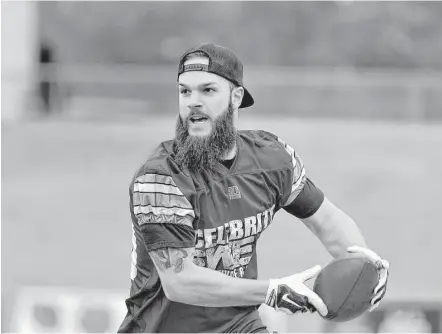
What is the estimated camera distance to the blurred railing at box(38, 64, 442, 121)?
9914 millimetres

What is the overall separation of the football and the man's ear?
2.50 feet

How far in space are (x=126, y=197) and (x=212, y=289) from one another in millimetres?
6303

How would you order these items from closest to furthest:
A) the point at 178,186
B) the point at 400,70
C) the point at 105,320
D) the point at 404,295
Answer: the point at 178,186, the point at 105,320, the point at 404,295, the point at 400,70

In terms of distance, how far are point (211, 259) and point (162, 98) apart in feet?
22.0

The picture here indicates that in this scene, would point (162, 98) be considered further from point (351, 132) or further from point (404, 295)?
point (404, 295)

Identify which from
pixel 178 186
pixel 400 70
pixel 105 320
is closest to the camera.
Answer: pixel 178 186

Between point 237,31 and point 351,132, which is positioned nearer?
point 351,132

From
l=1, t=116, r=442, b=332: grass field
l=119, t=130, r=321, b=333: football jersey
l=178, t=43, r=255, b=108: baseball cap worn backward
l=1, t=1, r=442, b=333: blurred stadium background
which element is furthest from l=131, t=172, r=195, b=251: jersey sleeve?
l=1, t=116, r=442, b=332: grass field

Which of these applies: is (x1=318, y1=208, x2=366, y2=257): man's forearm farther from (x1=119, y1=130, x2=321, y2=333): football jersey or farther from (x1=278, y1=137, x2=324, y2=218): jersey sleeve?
(x1=119, y1=130, x2=321, y2=333): football jersey

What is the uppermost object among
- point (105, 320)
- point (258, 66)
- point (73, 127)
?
point (258, 66)

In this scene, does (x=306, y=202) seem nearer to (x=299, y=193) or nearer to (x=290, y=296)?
(x=299, y=193)

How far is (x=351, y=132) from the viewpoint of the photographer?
9602 mm

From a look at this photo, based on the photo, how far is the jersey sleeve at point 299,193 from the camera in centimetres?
374

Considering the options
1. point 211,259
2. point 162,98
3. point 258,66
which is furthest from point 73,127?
point 211,259
